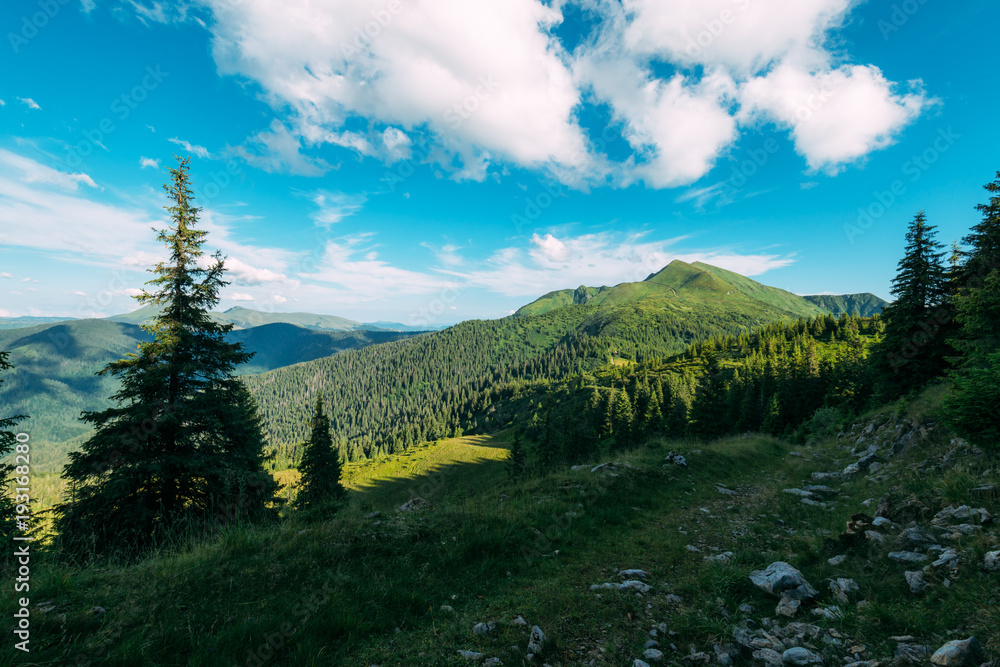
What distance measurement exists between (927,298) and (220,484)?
41.3 meters

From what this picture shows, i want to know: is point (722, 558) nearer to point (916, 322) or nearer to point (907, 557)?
point (907, 557)

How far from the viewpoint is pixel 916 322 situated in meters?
23.3

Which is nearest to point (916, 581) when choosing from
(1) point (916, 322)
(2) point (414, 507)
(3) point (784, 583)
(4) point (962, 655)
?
(3) point (784, 583)

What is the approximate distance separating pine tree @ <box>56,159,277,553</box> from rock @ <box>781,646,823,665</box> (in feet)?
40.8

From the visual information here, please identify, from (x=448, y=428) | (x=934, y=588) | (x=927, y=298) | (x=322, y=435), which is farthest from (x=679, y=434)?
(x=448, y=428)

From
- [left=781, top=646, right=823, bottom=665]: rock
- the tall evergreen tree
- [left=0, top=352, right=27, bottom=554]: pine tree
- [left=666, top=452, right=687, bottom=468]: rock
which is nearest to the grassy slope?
[left=781, top=646, right=823, bottom=665]: rock

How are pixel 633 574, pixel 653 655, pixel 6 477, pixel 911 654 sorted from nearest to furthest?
pixel 911 654 → pixel 653 655 → pixel 633 574 → pixel 6 477

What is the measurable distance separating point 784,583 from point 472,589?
5416 millimetres

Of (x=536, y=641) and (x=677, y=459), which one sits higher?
(x=536, y=641)

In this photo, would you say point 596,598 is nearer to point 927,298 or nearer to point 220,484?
point 220,484

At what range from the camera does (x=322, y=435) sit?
32969 mm

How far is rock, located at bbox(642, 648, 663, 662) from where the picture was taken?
4.78 m

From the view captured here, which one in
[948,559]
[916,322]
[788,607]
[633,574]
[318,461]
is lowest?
[318,461]

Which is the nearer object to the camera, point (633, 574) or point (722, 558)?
point (633, 574)
